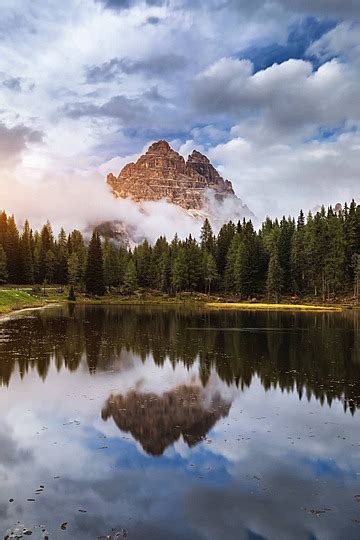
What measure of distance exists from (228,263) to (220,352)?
105 meters

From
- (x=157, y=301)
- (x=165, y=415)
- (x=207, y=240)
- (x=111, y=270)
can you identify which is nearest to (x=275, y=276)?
(x=157, y=301)

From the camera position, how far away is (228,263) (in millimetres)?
140875

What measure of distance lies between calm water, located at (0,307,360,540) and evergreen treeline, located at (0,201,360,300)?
301 ft

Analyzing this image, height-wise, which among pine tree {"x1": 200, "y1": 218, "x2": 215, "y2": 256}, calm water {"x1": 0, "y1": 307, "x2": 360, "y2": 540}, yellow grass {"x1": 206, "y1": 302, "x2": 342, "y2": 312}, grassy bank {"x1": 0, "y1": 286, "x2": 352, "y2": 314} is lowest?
calm water {"x1": 0, "y1": 307, "x2": 360, "y2": 540}

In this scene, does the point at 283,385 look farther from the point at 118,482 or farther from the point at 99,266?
the point at 99,266

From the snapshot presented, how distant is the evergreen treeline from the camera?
123250 millimetres

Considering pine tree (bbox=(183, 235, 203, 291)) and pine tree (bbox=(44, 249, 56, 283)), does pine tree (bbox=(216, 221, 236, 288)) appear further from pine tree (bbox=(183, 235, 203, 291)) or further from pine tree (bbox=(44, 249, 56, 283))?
pine tree (bbox=(44, 249, 56, 283))

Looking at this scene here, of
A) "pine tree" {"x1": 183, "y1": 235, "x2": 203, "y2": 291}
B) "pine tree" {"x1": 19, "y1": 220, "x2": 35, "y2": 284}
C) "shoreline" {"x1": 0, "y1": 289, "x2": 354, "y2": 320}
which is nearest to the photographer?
"shoreline" {"x1": 0, "y1": 289, "x2": 354, "y2": 320}

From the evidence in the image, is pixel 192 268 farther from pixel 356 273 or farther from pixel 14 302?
pixel 14 302

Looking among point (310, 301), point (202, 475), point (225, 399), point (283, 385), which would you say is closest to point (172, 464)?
point (202, 475)

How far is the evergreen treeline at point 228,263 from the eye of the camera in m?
123

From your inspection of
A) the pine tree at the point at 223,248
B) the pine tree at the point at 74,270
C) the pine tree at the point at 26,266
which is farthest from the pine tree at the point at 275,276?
the pine tree at the point at 26,266

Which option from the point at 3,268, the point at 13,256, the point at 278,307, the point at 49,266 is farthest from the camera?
the point at 49,266

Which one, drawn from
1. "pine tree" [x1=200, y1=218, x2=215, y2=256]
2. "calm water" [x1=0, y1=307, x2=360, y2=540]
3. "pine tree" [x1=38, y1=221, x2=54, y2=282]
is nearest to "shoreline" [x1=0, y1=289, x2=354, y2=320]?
"pine tree" [x1=38, y1=221, x2=54, y2=282]
